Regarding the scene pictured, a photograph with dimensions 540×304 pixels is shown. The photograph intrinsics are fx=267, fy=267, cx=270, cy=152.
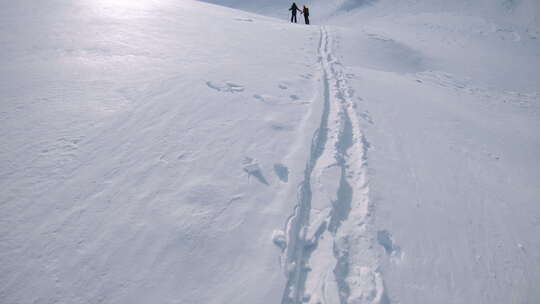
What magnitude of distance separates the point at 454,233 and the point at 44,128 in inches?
162

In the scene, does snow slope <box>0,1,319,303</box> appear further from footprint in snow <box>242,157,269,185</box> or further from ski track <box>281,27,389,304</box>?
ski track <box>281,27,389,304</box>

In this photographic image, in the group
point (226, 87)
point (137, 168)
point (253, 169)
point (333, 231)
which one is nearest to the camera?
point (333, 231)

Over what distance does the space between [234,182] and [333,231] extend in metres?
1.02

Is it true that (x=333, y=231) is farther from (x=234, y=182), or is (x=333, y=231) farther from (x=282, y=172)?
(x=234, y=182)

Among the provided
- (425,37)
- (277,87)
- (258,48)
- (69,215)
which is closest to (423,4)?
Answer: (425,37)

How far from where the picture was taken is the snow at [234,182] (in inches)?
73.2

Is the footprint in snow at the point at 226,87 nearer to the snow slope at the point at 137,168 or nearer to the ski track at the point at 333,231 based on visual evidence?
the snow slope at the point at 137,168

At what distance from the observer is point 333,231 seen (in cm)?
230

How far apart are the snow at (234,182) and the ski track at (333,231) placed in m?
0.01

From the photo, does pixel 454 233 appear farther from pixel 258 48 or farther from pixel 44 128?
pixel 258 48

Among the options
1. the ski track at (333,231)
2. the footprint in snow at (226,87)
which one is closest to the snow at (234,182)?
the ski track at (333,231)

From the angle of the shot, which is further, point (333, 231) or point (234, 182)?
point (234, 182)

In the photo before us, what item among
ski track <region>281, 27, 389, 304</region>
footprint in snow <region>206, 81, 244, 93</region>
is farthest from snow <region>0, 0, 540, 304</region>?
footprint in snow <region>206, 81, 244, 93</region>

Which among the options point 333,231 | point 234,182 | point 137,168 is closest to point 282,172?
point 234,182
